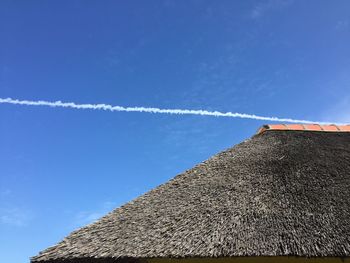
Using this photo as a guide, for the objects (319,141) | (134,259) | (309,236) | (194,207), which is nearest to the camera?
(309,236)

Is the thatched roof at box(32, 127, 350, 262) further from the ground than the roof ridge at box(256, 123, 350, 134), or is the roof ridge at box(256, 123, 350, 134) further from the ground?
the roof ridge at box(256, 123, 350, 134)

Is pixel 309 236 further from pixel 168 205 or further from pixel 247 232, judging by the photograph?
pixel 168 205

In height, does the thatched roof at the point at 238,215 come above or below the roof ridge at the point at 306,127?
below

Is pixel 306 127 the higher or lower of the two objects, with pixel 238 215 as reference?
higher

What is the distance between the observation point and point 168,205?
6.23 meters

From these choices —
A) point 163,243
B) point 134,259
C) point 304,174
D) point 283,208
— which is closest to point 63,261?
point 134,259

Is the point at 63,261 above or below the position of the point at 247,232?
above

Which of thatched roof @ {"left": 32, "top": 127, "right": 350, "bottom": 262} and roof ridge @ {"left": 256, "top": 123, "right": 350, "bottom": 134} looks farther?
roof ridge @ {"left": 256, "top": 123, "right": 350, "bottom": 134}

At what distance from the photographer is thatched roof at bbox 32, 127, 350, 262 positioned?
505 cm

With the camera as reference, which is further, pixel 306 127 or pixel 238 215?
pixel 306 127

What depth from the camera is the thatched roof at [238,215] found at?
16.6 feet

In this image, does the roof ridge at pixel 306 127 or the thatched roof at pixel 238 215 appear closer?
the thatched roof at pixel 238 215

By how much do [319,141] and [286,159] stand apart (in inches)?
49.3

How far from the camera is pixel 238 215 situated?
5578 millimetres
